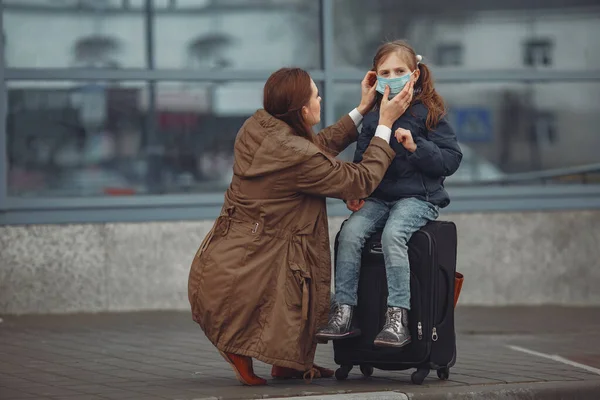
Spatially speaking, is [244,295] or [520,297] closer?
[244,295]

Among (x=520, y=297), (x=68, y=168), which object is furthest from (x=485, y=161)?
(x=68, y=168)

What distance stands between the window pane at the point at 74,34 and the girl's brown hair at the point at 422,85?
379cm

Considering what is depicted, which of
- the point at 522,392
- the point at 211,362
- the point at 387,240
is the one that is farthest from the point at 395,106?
the point at 211,362

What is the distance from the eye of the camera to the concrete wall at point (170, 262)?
367 inches

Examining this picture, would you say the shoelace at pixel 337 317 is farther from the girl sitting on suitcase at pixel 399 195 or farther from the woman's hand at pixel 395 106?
the woman's hand at pixel 395 106

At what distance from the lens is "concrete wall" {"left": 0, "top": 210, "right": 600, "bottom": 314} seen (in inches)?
367

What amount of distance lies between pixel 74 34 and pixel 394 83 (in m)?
4.12

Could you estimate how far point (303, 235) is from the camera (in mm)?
6180

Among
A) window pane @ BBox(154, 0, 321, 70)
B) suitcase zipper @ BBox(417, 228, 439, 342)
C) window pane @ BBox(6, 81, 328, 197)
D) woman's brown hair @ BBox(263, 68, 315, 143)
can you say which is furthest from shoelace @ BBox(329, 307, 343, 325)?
window pane @ BBox(154, 0, 321, 70)

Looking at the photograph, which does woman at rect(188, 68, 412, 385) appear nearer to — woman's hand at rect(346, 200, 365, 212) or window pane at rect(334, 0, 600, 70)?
woman's hand at rect(346, 200, 365, 212)

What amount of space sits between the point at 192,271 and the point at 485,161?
4837 millimetres

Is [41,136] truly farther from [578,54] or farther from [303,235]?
[578,54]

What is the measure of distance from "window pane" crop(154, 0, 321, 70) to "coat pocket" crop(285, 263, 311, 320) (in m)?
4.07

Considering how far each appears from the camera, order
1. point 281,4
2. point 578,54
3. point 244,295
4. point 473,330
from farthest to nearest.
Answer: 1. point 578,54
2. point 281,4
3. point 473,330
4. point 244,295
